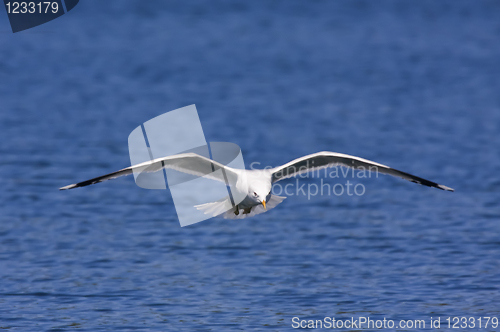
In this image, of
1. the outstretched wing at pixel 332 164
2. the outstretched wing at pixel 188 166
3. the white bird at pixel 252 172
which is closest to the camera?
the outstretched wing at pixel 188 166

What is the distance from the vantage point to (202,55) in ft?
77.6

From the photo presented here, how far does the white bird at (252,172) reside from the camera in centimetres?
1023

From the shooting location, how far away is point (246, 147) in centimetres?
1686

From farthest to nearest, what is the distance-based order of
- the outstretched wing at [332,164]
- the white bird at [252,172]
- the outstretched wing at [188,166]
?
the outstretched wing at [332,164] → the white bird at [252,172] → the outstretched wing at [188,166]

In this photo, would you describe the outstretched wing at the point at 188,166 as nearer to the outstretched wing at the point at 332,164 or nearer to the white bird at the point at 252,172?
the white bird at the point at 252,172

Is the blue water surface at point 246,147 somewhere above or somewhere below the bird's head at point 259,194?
below

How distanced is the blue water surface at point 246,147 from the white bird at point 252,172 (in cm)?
101

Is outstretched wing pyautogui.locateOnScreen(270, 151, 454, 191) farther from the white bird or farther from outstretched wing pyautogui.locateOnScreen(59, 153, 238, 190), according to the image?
outstretched wing pyautogui.locateOnScreen(59, 153, 238, 190)

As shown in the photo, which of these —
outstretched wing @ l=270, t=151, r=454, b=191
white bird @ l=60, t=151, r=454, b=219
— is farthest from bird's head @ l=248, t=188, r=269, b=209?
outstretched wing @ l=270, t=151, r=454, b=191

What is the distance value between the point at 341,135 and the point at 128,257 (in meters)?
7.47

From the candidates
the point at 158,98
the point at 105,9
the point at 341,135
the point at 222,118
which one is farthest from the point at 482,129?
the point at 105,9

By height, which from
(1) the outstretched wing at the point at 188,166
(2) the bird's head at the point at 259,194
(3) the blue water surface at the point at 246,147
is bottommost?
(3) the blue water surface at the point at 246,147

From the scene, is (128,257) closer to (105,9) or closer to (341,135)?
(341,135)

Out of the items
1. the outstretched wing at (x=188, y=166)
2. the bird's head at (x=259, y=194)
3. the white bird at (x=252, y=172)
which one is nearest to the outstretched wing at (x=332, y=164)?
the white bird at (x=252, y=172)
